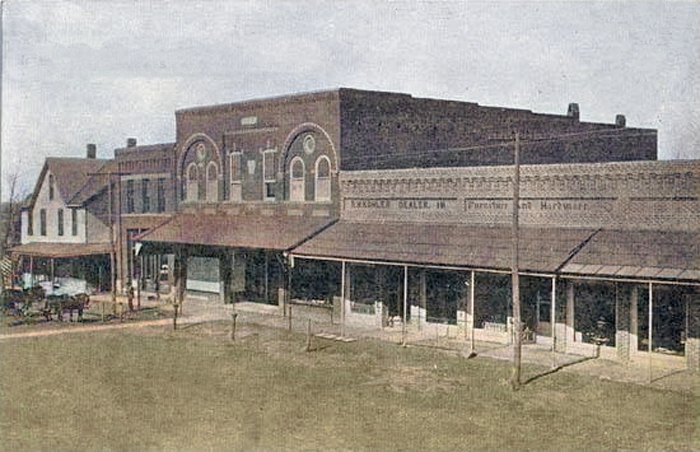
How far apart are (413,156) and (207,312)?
10.7 m

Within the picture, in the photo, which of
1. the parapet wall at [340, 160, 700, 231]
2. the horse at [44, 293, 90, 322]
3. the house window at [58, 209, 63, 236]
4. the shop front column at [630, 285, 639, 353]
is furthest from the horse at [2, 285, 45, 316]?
the shop front column at [630, 285, 639, 353]

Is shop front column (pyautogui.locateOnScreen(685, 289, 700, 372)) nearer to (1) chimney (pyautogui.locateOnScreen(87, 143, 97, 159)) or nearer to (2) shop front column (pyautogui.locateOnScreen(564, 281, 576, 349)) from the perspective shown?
(2) shop front column (pyautogui.locateOnScreen(564, 281, 576, 349))

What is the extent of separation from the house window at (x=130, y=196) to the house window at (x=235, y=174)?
841 centimetres

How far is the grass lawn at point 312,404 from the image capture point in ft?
46.3

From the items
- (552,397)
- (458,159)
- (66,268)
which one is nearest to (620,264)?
(552,397)

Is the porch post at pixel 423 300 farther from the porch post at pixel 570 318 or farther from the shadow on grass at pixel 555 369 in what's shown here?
the shadow on grass at pixel 555 369

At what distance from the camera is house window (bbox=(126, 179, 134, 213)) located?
133ft

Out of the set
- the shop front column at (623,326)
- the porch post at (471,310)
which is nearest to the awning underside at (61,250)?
the porch post at (471,310)

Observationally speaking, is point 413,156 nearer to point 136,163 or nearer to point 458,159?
point 458,159

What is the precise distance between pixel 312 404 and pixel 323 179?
14.8 meters

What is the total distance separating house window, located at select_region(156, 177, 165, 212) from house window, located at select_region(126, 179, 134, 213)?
85.3 inches

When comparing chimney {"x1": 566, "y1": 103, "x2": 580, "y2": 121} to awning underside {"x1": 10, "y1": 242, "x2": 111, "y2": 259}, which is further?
chimney {"x1": 566, "y1": 103, "x2": 580, "y2": 121}

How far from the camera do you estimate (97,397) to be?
17.5 m

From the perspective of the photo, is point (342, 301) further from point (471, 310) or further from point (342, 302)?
point (471, 310)
